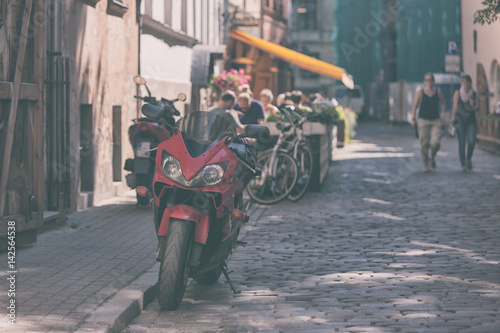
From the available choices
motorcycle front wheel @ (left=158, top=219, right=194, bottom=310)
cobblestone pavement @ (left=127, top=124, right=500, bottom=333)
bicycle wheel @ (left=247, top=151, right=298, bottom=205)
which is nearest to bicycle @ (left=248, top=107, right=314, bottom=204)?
bicycle wheel @ (left=247, top=151, right=298, bottom=205)

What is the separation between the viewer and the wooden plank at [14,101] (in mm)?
9062

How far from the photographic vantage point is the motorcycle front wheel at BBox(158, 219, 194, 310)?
6762mm

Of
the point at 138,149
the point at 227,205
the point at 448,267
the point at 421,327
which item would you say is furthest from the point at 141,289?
the point at 138,149

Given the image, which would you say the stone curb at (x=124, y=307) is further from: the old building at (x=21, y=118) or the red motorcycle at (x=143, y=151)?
the red motorcycle at (x=143, y=151)

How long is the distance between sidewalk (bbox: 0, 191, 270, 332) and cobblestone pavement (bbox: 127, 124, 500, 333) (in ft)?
0.88

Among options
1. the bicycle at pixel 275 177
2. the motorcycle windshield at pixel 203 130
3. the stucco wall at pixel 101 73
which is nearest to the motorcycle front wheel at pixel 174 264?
the motorcycle windshield at pixel 203 130

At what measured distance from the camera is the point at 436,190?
1582 centimetres

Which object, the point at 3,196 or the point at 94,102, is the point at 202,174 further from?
the point at 94,102

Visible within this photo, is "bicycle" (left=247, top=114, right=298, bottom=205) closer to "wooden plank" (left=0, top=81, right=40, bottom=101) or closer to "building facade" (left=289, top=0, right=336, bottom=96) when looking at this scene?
"wooden plank" (left=0, top=81, right=40, bottom=101)

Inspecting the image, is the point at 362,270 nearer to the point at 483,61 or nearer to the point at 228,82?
the point at 228,82

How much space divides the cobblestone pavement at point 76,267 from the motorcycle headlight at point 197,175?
912mm

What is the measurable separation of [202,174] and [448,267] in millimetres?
2604

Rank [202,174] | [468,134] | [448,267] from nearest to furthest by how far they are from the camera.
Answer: [202,174], [448,267], [468,134]

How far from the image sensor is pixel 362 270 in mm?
8430
